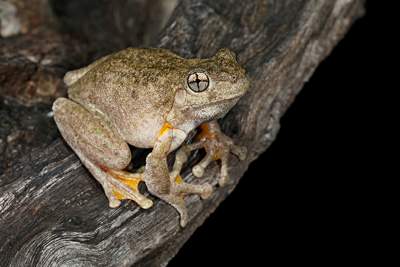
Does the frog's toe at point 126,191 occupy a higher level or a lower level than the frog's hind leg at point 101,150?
lower

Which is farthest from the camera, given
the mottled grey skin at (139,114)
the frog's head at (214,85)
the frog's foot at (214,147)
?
the frog's foot at (214,147)

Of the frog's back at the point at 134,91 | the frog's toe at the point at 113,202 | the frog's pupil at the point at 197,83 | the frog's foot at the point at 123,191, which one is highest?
the frog's pupil at the point at 197,83

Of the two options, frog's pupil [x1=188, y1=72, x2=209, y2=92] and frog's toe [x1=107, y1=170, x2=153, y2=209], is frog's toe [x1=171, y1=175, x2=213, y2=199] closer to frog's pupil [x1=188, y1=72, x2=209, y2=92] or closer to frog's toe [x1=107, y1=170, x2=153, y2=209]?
frog's toe [x1=107, y1=170, x2=153, y2=209]

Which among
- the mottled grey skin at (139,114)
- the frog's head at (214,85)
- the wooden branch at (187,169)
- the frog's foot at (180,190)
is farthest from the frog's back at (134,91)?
the wooden branch at (187,169)

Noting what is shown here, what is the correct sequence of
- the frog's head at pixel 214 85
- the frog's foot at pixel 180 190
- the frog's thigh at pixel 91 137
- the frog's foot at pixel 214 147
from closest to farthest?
the frog's head at pixel 214 85, the frog's thigh at pixel 91 137, the frog's foot at pixel 180 190, the frog's foot at pixel 214 147

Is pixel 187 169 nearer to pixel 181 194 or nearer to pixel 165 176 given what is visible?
pixel 181 194

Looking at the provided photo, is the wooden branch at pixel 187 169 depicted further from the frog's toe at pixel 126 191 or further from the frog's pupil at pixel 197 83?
the frog's pupil at pixel 197 83

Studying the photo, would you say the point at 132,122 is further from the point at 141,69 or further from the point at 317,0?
the point at 317,0
